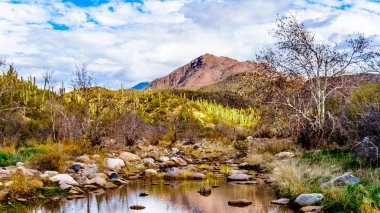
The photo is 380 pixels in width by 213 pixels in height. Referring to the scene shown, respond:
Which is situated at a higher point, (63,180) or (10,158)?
(10,158)

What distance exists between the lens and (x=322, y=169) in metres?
12.7

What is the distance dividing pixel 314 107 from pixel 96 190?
37.7 ft

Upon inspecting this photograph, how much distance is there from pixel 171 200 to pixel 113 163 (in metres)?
6.44

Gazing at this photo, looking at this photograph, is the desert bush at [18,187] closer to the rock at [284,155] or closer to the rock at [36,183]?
the rock at [36,183]

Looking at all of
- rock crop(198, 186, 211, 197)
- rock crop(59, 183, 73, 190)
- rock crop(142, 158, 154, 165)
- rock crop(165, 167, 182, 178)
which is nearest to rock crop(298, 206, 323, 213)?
rock crop(198, 186, 211, 197)

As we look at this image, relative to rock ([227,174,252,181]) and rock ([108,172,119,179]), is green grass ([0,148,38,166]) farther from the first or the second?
rock ([227,174,252,181])

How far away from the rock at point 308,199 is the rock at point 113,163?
911cm

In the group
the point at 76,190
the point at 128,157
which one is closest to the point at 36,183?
the point at 76,190

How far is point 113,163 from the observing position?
17.5m

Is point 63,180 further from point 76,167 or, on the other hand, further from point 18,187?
point 76,167

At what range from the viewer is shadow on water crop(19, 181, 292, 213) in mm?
10359

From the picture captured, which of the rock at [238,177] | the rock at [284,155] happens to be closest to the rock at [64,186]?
the rock at [238,177]

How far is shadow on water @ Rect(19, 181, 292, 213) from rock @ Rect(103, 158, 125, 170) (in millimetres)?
2977

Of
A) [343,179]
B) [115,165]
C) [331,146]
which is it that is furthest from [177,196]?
[331,146]
